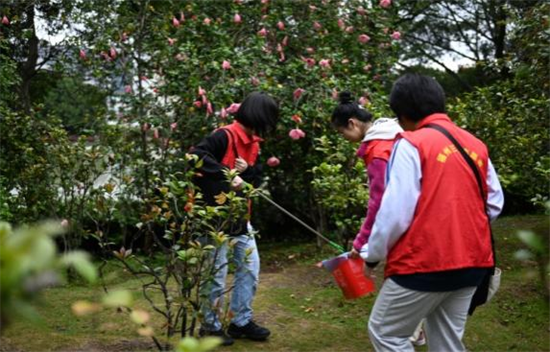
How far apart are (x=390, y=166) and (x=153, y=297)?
342 cm

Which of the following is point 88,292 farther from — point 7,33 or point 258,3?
point 258,3

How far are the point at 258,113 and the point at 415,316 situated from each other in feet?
5.64

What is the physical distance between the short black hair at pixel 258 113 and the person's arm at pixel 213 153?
159 mm

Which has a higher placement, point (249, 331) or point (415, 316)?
point (415, 316)

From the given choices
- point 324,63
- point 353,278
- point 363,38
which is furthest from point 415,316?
point 363,38

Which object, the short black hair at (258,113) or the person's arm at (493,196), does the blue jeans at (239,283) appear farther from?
the person's arm at (493,196)

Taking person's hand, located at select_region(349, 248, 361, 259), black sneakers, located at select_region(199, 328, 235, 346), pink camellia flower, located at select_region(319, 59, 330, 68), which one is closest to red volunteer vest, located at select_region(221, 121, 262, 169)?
black sneakers, located at select_region(199, 328, 235, 346)

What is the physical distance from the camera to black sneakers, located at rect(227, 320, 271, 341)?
434 centimetres

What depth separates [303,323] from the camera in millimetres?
4812

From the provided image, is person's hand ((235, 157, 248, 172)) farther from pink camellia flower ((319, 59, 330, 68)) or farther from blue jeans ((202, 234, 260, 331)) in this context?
pink camellia flower ((319, 59, 330, 68))

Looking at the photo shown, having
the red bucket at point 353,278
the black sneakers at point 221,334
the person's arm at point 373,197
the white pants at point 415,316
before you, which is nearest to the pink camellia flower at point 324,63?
the black sneakers at point 221,334

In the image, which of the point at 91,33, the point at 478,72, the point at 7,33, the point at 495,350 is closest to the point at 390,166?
the point at 495,350

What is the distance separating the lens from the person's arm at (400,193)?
2.53 meters

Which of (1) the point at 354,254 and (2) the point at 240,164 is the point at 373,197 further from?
(2) the point at 240,164
